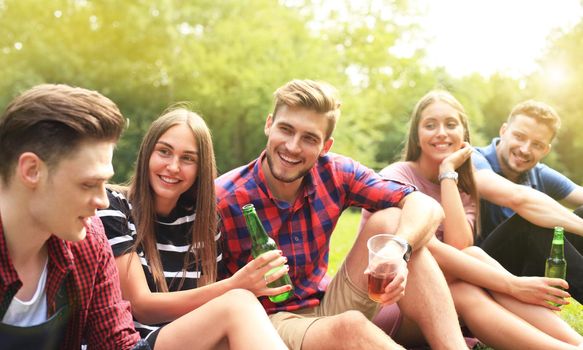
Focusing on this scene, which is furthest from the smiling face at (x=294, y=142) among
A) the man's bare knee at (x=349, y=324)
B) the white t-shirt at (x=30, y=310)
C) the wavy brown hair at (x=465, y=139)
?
the white t-shirt at (x=30, y=310)

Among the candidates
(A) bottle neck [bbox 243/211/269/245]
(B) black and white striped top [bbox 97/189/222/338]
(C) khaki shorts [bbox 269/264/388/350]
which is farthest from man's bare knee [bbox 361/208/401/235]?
(B) black and white striped top [bbox 97/189/222/338]

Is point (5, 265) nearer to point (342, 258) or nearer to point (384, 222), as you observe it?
point (384, 222)

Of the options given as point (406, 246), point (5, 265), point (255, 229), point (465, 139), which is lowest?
point (406, 246)

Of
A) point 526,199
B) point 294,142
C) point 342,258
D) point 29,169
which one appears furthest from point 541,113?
point 29,169

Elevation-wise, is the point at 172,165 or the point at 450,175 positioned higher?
the point at 172,165

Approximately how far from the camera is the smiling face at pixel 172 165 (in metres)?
2.87

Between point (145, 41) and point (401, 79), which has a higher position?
point (145, 41)

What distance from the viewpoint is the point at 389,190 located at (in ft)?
11.0

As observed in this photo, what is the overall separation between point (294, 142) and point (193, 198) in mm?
601

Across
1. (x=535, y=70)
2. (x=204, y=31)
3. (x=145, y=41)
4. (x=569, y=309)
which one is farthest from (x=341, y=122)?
(x=569, y=309)

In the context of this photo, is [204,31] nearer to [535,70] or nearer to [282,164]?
[535,70]

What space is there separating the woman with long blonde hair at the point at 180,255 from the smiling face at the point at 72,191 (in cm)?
65

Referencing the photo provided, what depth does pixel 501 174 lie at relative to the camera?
14.4 feet

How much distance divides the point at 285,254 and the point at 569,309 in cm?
246
